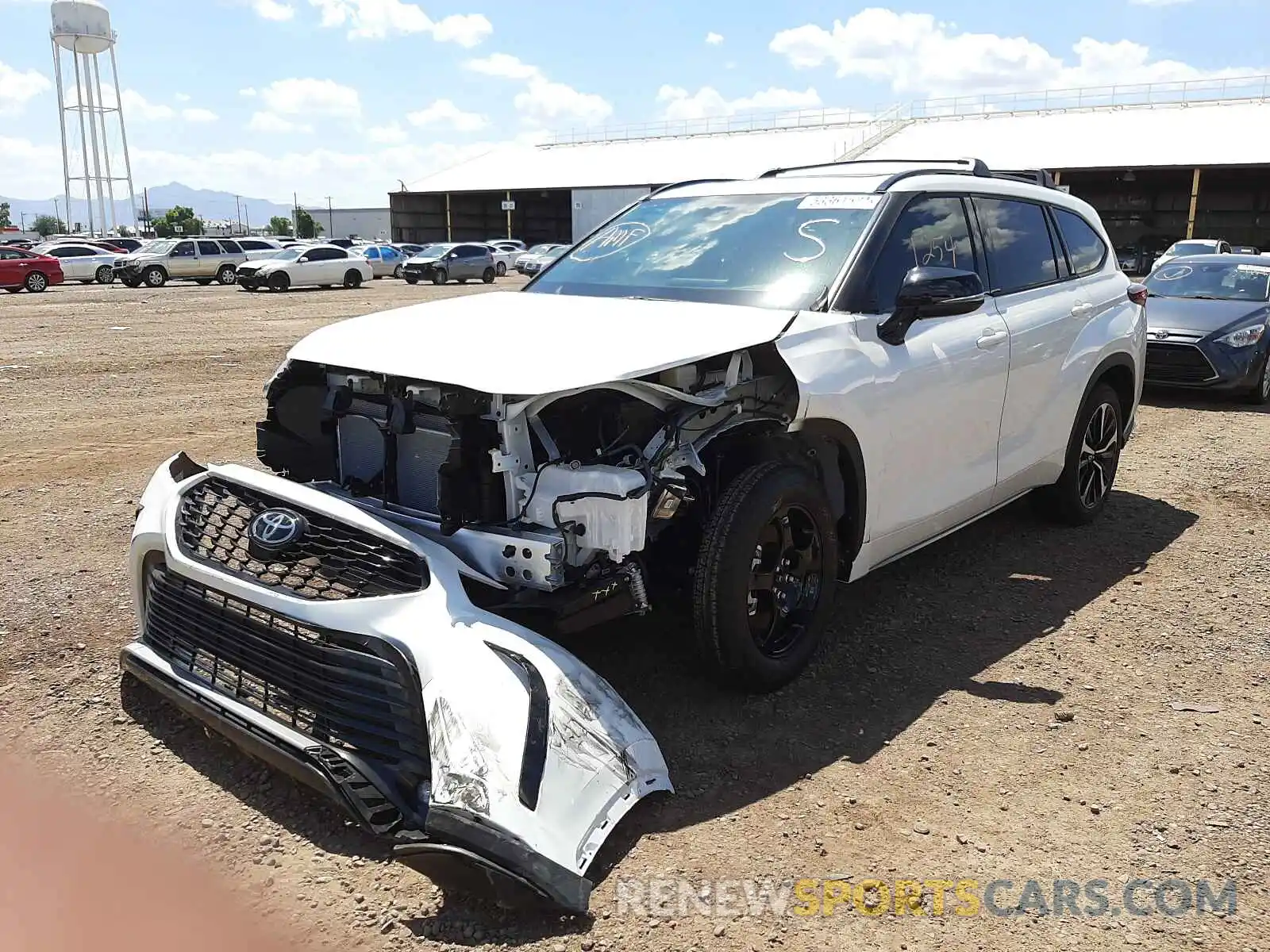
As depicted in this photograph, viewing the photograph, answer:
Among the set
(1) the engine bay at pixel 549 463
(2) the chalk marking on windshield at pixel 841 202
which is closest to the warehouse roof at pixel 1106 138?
(2) the chalk marking on windshield at pixel 841 202

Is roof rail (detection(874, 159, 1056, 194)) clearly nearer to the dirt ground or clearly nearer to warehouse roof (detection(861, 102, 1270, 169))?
the dirt ground

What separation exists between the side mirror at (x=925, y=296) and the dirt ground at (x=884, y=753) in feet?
4.54

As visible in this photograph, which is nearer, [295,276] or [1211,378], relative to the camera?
[1211,378]

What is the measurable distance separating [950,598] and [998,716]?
4.01 feet

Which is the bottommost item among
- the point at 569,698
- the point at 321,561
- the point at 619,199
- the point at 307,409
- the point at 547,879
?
the point at 547,879

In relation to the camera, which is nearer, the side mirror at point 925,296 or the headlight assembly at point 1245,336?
the side mirror at point 925,296

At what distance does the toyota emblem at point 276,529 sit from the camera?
3361 millimetres

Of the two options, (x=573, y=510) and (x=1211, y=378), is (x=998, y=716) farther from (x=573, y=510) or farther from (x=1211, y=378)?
(x=1211, y=378)

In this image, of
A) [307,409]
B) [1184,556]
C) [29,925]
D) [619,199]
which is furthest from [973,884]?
[619,199]

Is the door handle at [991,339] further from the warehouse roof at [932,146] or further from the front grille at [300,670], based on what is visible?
the warehouse roof at [932,146]

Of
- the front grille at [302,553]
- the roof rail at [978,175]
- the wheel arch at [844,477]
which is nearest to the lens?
the front grille at [302,553]

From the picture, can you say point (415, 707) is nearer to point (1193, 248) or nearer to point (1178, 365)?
point (1178, 365)

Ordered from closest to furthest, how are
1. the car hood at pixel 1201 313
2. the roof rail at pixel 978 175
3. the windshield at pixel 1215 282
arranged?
the roof rail at pixel 978 175
the car hood at pixel 1201 313
the windshield at pixel 1215 282

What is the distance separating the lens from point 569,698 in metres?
3.03
